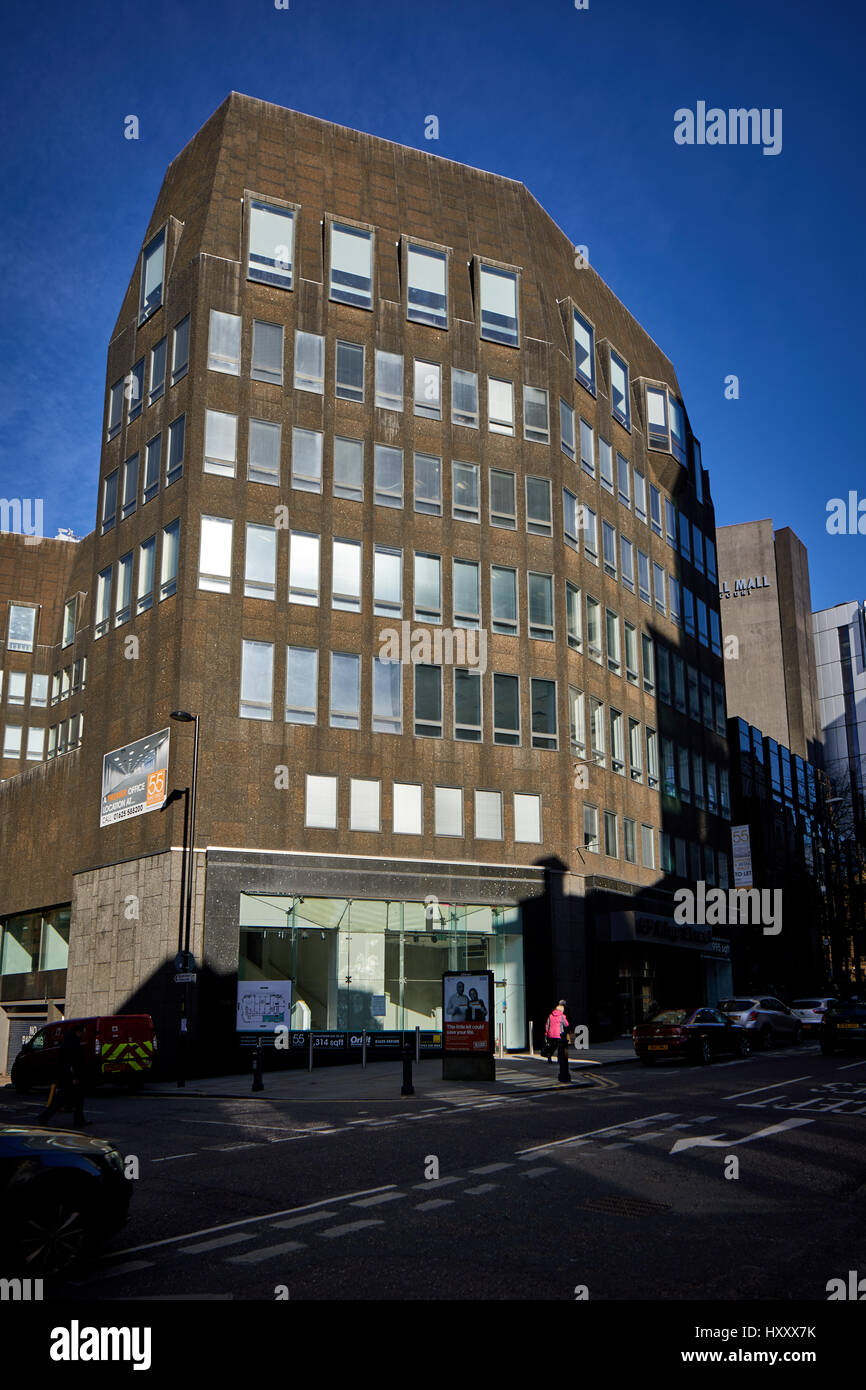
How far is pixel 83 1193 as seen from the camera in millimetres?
8492

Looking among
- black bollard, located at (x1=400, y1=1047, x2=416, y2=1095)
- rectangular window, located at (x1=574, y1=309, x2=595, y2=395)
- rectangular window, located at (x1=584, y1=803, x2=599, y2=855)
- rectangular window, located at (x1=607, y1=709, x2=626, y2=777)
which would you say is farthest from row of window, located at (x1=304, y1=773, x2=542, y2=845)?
rectangular window, located at (x1=574, y1=309, x2=595, y2=395)

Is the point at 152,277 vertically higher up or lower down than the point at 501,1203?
higher up

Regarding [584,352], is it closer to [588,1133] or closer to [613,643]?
[613,643]

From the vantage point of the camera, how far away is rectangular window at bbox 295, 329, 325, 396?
37.8 m

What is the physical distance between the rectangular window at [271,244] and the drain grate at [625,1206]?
33.8 meters

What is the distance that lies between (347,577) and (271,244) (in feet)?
39.2

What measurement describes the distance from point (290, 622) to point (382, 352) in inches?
424

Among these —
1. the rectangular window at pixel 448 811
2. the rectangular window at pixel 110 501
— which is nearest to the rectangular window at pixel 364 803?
the rectangular window at pixel 448 811

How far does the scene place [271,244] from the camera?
1517 inches

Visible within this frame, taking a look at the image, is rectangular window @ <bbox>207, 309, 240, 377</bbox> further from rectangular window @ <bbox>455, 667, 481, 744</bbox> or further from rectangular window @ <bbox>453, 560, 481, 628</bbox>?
rectangular window @ <bbox>455, 667, 481, 744</bbox>

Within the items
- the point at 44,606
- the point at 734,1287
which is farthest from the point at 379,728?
the point at 44,606

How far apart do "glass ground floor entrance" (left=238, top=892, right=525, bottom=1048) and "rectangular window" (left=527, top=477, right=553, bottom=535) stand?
13462mm

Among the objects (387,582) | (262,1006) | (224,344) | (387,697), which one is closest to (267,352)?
(224,344)
